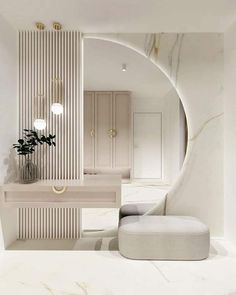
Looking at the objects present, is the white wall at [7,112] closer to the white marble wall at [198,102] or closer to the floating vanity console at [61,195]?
the floating vanity console at [61,195]

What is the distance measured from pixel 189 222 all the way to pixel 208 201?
507mm

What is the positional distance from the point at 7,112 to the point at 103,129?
103 centimetres

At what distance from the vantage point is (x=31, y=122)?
2682 mm

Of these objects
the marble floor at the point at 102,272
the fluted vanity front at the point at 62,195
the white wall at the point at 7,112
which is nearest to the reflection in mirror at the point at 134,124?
the fluted vanity front at the point at 62,195

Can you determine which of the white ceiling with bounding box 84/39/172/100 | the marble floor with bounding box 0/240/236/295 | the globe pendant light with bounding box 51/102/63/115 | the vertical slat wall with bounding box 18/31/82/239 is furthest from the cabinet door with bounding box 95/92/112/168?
the marble floor with bounding box 0/240/236/295

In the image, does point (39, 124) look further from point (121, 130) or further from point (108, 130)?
point (121, 130)

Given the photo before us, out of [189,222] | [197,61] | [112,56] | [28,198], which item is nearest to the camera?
[28,198]

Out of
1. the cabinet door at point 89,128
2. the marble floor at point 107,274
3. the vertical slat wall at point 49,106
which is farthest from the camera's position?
the cabinet door at point 89,128

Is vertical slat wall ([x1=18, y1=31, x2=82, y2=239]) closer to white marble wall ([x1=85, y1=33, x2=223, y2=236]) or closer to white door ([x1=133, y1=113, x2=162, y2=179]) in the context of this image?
white marble wall ([x1=85, y1=33, x2=223, y2=236])

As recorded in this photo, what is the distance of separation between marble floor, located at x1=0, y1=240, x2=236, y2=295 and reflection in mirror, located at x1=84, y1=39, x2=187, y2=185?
94cm

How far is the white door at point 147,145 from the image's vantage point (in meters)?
2.87

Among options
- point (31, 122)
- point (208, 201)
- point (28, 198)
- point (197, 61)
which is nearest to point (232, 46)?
point (197, 61)

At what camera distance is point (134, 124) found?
2891mm

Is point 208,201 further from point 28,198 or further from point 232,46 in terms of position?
point 28,198
